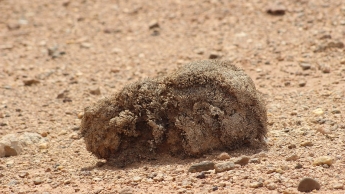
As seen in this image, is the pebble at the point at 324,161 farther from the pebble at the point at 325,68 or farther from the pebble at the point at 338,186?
the pebble at the point at 325,68

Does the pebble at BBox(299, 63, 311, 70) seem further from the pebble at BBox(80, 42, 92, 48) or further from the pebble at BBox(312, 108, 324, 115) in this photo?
the pebble at BBox(80, 42, 92, 48)

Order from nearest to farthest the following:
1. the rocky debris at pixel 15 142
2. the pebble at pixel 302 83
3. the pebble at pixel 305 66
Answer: the rocky debris at pixel 15 142 < the pebble at pixel 302 83 < the pebble at pixel 305 66

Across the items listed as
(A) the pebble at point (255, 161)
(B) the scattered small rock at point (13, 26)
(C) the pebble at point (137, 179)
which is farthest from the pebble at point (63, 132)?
(B) the scattered small rock at point (13, 26)

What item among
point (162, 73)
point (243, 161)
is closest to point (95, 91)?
point (162, 73)

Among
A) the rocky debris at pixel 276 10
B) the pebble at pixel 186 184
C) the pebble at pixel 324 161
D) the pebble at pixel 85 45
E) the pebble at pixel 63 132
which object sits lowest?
the pebble at pixel 186 184

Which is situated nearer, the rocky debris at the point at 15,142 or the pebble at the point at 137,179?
the pebble at the point at 137,179

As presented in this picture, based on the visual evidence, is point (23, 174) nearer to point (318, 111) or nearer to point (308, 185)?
point (308, 185)

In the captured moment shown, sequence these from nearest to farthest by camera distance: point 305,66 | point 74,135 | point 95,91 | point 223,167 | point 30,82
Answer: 1. point 223,167
2. point 74,135
3. point 305,66
4. point 95,91
5. point 30,82
